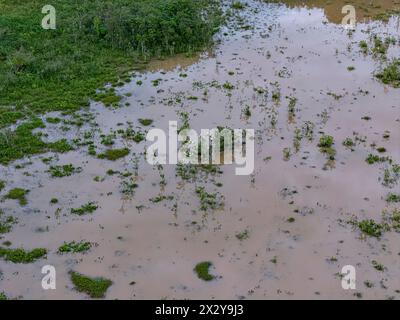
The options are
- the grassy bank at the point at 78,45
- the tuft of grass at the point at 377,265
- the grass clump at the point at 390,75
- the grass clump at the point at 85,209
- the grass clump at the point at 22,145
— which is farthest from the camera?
the grass clump at the point at 390,75

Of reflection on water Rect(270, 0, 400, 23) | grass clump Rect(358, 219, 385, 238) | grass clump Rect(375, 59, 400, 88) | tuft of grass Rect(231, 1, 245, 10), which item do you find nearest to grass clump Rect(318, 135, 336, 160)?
grass clump Rect(358, 219, 385, 238)

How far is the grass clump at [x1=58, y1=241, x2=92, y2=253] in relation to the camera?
14.5m

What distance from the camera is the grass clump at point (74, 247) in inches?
572

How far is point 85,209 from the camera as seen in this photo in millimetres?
16047

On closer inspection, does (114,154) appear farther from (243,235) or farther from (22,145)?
(243,235)

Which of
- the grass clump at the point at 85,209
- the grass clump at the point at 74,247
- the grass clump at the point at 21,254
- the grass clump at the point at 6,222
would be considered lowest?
the grass clump at the point at 21,254

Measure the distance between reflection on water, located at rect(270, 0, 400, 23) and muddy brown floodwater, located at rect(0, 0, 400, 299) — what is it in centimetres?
757

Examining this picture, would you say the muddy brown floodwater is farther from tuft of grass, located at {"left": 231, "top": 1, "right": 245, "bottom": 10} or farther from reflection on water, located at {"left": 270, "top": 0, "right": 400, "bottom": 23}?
tuft of grass, located at {"left": 231, "top": 1, "right": 245, "bottom": 10}

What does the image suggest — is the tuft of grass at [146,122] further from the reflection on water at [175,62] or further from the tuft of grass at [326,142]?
the tuft of grass at [326,142]

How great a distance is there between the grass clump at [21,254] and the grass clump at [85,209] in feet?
5.86

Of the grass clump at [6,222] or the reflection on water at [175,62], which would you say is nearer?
the grass clump at [6,222]

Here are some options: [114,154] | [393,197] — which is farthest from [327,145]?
[114,154]

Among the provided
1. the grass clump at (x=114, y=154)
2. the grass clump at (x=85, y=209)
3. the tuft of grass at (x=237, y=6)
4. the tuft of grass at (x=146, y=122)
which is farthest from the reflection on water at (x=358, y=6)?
the grass clump at (x=85, y=209)

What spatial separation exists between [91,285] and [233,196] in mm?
5508
